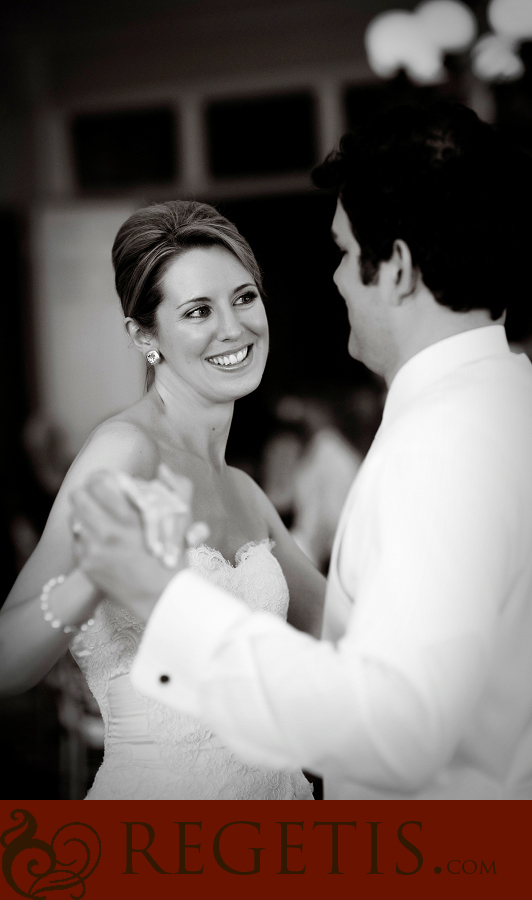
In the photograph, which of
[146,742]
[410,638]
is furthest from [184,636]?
[146,742]

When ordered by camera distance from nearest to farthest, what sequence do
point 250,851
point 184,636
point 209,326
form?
point 184,636, point 250,851, point 209,326

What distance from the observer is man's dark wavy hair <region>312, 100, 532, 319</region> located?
3.71ft

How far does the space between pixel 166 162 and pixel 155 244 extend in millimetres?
5248

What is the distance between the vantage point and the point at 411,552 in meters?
0.96

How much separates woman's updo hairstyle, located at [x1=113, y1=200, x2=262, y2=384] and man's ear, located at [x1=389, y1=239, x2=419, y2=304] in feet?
2.21

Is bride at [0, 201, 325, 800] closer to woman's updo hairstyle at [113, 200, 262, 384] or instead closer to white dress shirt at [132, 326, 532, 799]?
woman's updo hairstyle at [113, 200, 262, 384]

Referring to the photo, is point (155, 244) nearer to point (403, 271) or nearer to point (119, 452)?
point (119, 452)

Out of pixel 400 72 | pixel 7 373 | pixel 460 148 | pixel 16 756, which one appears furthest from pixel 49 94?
pixel 460 148

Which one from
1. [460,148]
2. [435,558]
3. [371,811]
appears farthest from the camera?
[371,811]

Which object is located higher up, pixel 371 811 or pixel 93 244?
pixel 93 244

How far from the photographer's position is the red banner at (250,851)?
1.27m

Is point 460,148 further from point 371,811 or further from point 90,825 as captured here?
point 90,825

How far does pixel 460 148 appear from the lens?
1.13m

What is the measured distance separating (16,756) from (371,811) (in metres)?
3.35
